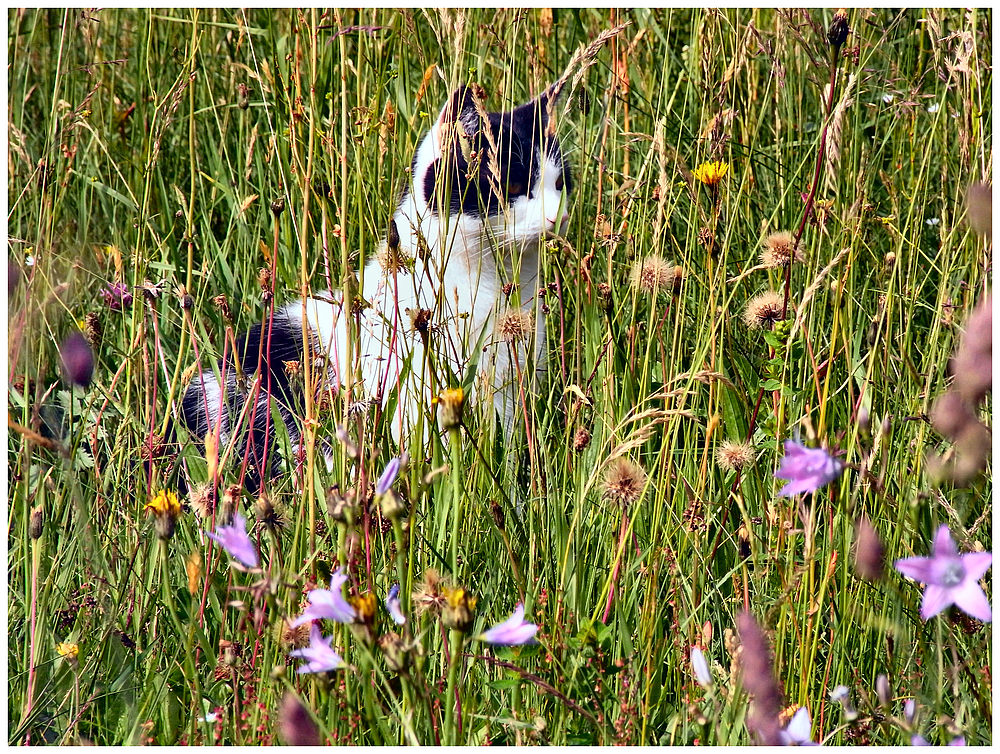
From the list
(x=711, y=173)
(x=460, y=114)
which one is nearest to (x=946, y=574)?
(x=711, y=173)

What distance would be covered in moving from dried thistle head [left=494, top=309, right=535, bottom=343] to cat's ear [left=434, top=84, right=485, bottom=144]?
268mm

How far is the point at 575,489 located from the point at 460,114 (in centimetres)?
53

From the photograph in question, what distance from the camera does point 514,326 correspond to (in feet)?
4.39

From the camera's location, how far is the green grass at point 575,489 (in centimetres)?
94

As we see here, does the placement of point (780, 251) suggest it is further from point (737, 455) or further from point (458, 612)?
point (458, 612)

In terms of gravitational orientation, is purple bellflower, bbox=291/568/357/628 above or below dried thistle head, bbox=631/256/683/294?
below

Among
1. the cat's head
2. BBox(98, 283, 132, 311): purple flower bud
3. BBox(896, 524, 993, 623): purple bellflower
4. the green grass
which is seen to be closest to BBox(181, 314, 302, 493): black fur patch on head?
the green grass

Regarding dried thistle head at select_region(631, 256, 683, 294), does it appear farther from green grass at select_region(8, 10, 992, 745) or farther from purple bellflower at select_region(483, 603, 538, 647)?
purple bellflower at select_region(483, 603, 538, 647)

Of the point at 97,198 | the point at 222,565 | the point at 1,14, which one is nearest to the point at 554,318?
the point at 222,565

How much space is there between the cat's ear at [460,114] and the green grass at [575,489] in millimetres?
49

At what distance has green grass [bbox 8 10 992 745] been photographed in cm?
94

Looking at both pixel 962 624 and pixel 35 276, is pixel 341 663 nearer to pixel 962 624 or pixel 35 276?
pixel 962 624

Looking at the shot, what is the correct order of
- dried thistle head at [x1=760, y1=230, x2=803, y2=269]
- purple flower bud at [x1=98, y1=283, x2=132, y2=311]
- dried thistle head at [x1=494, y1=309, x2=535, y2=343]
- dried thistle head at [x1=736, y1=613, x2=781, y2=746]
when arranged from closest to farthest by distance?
dried thistle head at [x1=736, y1=613, x2=781, y2=746], dried thistle head at [x1=760, y1=230, x2=803, y2=269], dried thistle head at [x1=494, y1=309, x2=535, y2=343], purple flower bud at [x1=98, y1=283, x2=132, y2=311]

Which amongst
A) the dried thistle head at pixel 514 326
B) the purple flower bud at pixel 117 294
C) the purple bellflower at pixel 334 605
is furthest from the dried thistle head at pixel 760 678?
the purple flower bud at pixel 117 294
